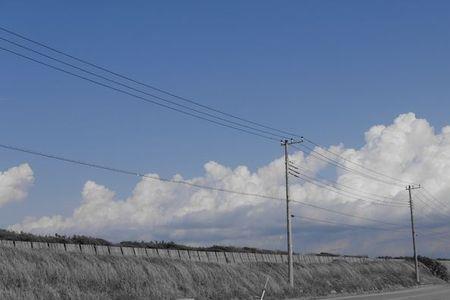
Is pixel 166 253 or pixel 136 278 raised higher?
pixel 166 253

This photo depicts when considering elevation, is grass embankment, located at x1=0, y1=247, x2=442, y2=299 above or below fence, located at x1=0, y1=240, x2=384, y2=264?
below

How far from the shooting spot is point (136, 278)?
35.4m

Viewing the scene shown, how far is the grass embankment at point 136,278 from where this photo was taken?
28312 millimetres

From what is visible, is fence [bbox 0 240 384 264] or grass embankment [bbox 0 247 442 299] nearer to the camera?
grass embankment [bbox 0 247 442 299]

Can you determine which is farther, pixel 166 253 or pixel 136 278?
pixel 166 253

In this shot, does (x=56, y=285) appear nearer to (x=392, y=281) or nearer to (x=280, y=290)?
(x=280, y=290)

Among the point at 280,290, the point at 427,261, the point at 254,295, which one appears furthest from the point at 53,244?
the point at 427,261

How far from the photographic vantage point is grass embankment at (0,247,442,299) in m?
28.3

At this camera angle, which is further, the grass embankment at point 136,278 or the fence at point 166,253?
the fence at point 166,253

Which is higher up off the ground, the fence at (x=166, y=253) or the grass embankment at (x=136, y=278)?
the fence at (x=166, y=253)

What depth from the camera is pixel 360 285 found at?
63.1 m

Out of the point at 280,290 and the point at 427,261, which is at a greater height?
the point at 427,261

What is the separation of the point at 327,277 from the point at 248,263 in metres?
12.2

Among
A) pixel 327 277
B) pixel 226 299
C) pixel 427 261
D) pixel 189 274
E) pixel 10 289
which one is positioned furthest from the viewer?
pixel 427 261
